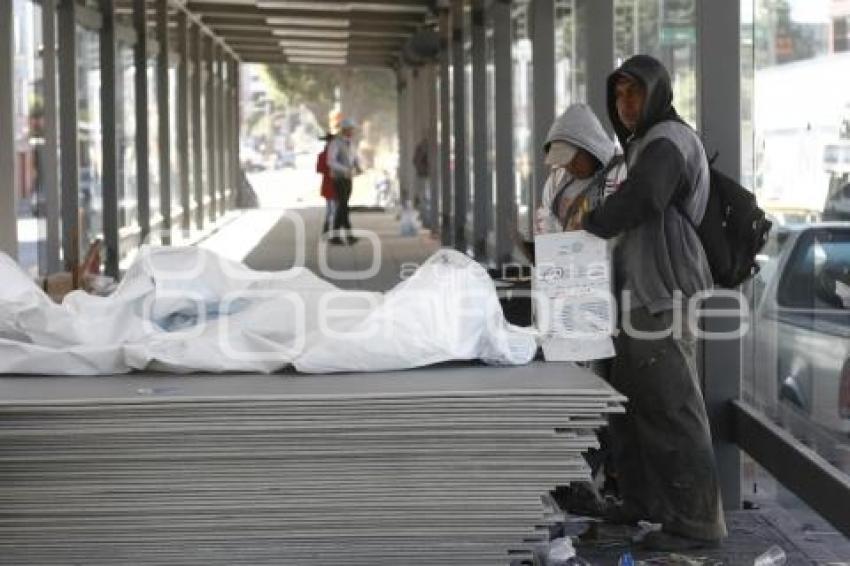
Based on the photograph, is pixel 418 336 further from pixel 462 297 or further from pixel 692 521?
pixel 692 521

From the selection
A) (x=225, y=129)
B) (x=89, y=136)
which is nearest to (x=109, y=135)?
(x=89, y=136)

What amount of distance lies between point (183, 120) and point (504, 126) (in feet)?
30.2

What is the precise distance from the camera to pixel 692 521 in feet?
16.6

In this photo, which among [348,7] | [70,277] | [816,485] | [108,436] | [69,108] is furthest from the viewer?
[348,7]

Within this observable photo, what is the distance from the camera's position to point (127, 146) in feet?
52.1

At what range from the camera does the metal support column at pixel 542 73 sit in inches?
440

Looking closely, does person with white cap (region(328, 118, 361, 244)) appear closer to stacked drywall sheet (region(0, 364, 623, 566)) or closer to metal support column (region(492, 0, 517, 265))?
metal support column (region(492, 0, 517, 265))

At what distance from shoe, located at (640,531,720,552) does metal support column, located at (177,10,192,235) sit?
16756mm

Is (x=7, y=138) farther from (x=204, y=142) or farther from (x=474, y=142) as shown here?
(x=204, y=142)

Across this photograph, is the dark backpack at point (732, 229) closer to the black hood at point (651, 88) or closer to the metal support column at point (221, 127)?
the black hood at point (651, 88)

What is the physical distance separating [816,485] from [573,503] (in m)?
1.05

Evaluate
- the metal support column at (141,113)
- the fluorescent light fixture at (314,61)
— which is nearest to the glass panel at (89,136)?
the metal support column at (141,113)

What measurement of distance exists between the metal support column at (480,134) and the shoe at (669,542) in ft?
35.4

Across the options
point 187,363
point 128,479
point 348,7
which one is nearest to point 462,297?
point 187,363
